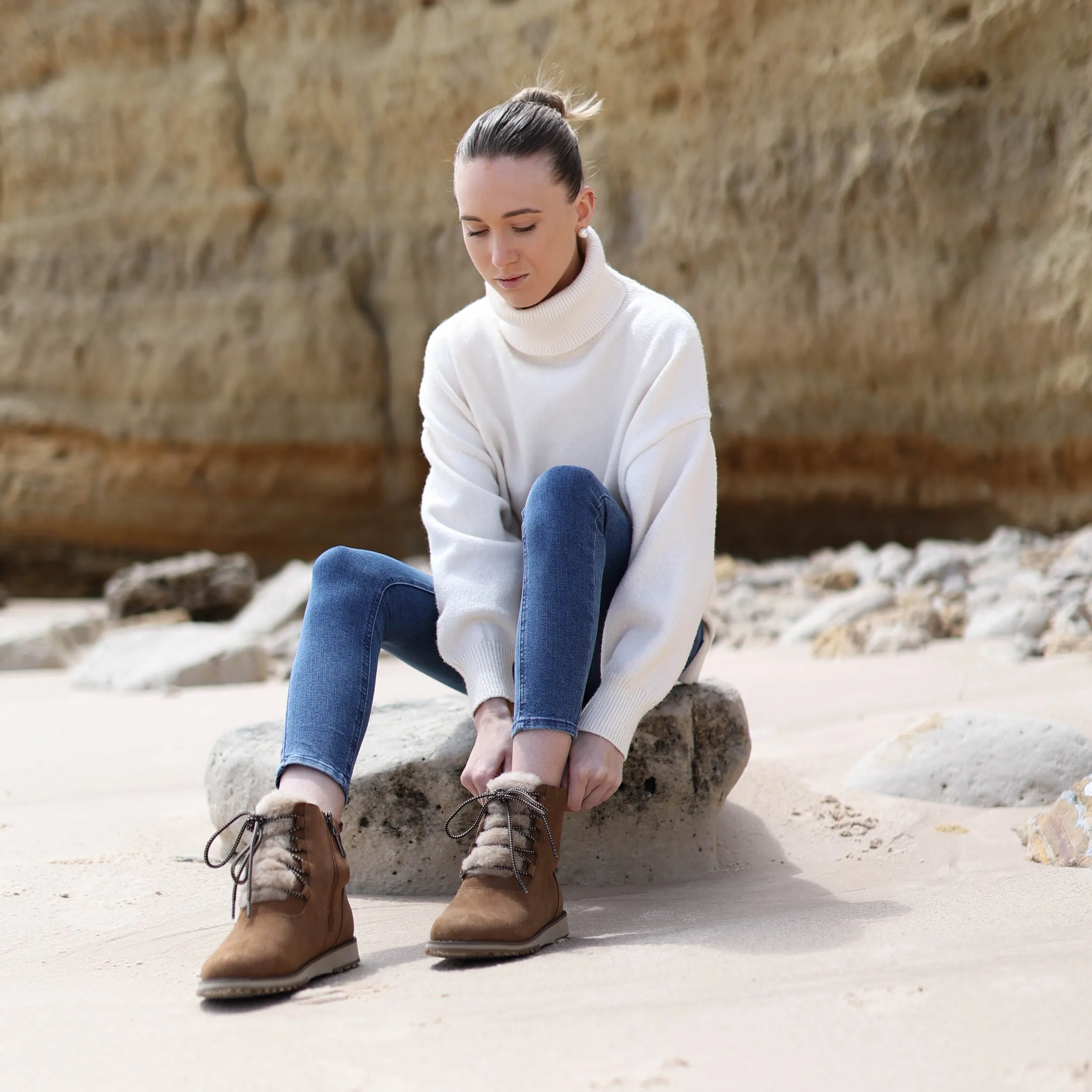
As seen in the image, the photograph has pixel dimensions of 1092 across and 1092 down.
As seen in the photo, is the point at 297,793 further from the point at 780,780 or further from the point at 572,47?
the point at 572,47

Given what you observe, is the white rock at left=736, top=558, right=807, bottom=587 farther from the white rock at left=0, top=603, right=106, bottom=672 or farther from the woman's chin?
the woman's chin

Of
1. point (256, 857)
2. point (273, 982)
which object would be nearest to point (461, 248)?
point (256, 857)

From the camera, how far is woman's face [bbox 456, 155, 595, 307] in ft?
6.01

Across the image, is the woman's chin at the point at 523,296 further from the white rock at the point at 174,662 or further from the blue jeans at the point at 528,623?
the white rock at the point at 174,662

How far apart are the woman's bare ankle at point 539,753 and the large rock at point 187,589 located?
486 cm

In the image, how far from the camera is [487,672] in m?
1.75

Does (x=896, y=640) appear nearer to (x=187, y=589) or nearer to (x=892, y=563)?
(x=892, y=563)

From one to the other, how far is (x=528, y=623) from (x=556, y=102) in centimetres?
87

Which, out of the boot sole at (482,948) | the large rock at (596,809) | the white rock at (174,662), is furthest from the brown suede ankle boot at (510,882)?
the white rock at (174,662)

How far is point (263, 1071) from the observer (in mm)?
1181

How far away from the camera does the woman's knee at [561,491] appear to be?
1.70m

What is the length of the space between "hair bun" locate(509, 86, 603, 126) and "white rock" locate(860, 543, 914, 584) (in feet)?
10.9

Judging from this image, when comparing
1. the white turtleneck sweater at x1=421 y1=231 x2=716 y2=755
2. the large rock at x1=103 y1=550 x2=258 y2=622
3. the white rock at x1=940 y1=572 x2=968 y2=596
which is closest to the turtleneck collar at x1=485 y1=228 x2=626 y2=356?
the white turtleneck sweater at x1=421 y1=231 x2=716 y2=755

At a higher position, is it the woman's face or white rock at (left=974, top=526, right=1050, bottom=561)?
the woman's face
